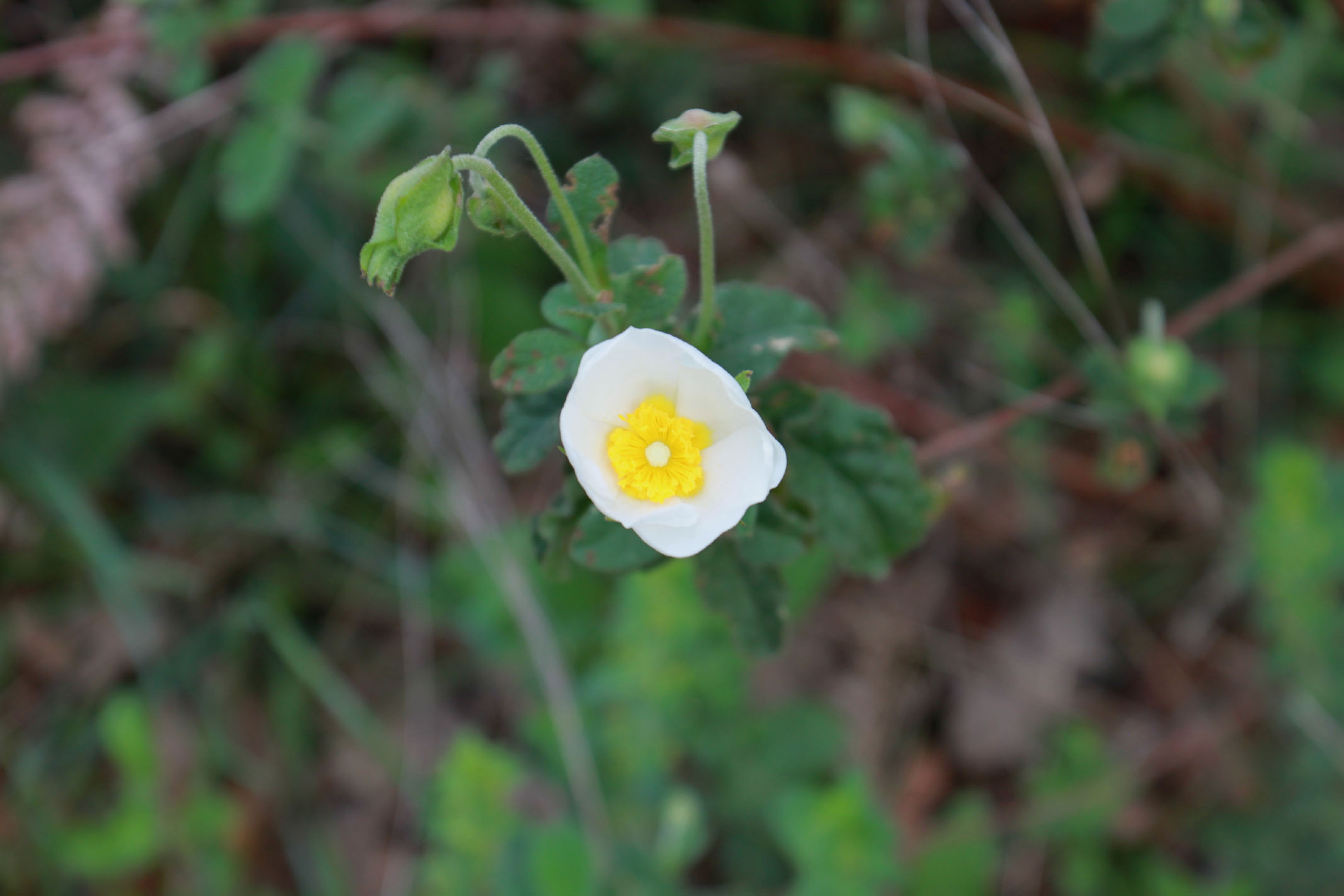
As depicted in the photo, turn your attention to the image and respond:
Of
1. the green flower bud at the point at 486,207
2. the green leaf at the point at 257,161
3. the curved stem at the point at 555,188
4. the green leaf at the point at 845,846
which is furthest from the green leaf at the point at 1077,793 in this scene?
the green leaf at the point at 257,161

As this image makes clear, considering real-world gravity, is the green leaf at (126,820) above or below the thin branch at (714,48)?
below

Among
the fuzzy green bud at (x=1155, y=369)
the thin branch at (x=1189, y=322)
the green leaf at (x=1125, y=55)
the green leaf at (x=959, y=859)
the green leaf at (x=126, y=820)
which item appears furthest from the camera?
the green leaf at (x=126, y=820)

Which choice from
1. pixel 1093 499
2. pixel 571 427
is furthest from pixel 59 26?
pixel 1093 499

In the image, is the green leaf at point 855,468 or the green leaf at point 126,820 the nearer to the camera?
the green leaf at point 855,468

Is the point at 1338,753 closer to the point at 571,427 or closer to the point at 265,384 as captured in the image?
the point at 571,427

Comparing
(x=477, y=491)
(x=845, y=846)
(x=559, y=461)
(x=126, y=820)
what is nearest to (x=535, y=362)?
(x=559, y=461)

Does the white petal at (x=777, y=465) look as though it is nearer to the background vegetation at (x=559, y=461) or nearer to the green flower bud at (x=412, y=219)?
the green flower bud at (x=412, y=219)
